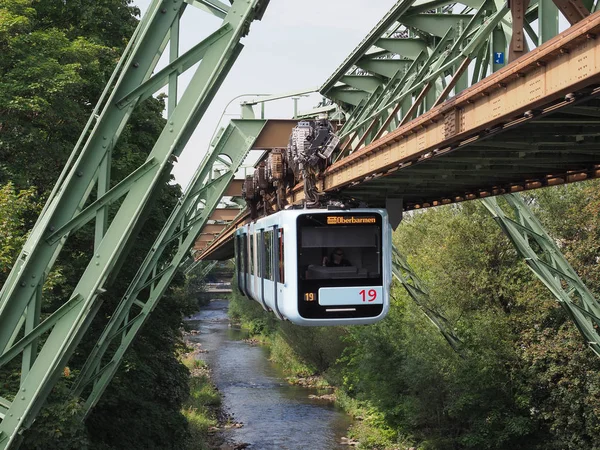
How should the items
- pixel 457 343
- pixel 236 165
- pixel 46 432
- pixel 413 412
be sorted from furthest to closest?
pixel 413 412
pixel 457 343
pixel 236 165
pixel 46 432

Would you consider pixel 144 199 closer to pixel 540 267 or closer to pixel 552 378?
pixel 540 267

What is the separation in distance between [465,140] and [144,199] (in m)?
3.94

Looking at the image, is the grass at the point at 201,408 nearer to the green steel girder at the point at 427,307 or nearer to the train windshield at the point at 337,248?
the green steel girder at the point at 427,307

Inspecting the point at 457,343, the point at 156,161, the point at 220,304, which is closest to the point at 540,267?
the point at 457,343

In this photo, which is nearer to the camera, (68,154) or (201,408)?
(68,154)

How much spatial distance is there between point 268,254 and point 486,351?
10.3 m

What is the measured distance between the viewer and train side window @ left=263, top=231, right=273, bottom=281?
45.9ft

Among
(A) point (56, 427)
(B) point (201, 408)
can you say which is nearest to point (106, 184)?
(A) point (56, 427)

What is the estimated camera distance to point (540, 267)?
56.3 ft

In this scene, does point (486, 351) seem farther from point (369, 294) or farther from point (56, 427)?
point (56, 427)

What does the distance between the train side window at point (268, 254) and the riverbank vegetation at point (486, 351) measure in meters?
9.12

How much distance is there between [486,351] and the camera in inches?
882

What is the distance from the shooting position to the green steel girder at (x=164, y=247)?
14.2 m

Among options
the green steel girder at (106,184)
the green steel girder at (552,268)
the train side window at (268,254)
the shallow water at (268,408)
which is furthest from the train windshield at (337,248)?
the shallow water at (268,408)
